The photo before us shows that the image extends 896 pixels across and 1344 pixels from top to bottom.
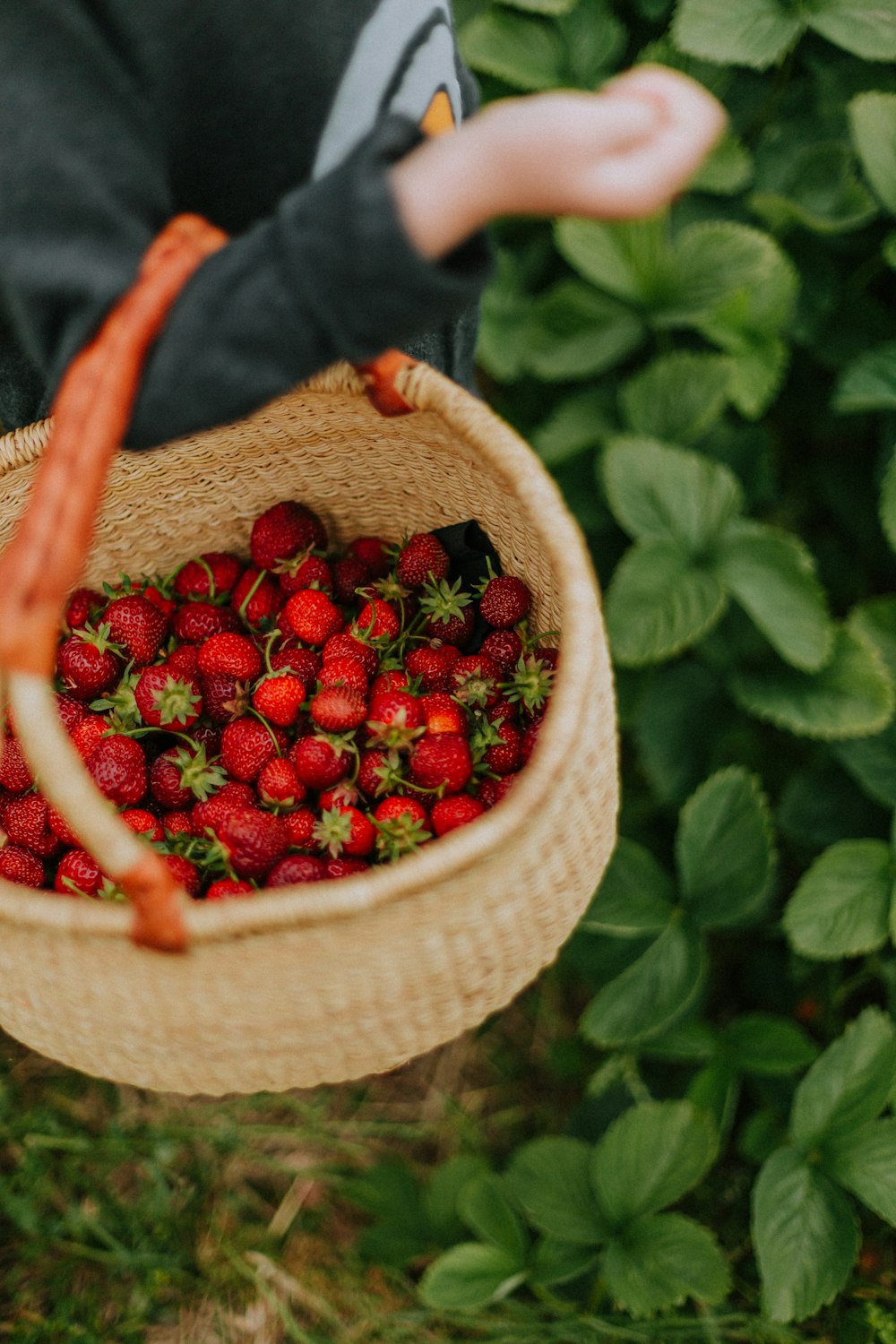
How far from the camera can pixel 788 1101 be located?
1115 mm

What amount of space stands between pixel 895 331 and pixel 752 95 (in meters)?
0.33

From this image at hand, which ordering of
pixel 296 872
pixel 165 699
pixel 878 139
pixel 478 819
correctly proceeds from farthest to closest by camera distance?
1. pixel 878 139
2. pixel 165 699
3. pixel 296 872
4. pixel 478 819

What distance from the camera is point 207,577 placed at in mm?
950

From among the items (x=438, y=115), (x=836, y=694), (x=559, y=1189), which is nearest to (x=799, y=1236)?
(x=559, y=1189)

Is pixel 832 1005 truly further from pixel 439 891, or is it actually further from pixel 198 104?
pixel 198 104

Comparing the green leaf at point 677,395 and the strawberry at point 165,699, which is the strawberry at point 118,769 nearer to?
the strawberry at point 165,699

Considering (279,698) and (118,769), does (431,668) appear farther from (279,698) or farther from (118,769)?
(118,769)

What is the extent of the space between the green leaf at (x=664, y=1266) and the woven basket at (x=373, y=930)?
0.40 m

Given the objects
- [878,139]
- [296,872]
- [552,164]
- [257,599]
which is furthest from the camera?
[878,139]

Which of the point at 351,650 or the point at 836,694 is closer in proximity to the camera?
the point at 351,650

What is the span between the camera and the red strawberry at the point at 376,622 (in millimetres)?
878

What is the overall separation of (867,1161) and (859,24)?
1.15 meters

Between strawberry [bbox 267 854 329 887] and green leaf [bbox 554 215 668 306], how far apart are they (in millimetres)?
727

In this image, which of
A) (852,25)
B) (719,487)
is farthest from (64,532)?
(852,25)
